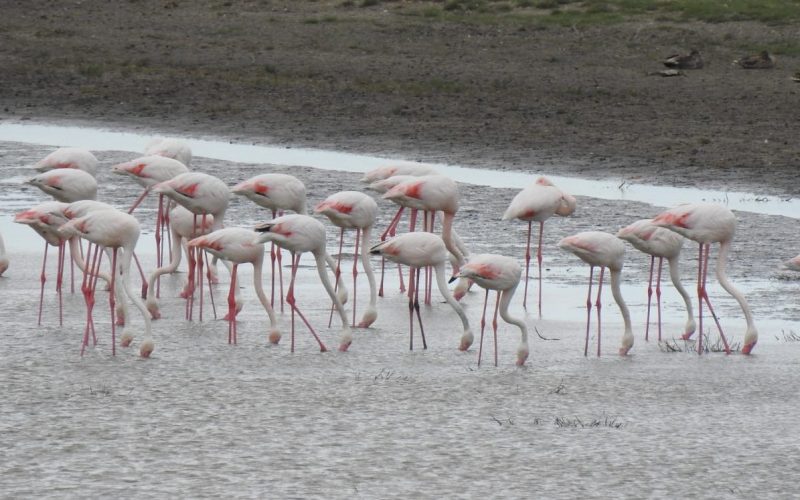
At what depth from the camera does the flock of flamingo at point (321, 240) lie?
7.87 meters

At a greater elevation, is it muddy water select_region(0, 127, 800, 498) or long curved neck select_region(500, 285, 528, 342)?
long curved neck select_region(500, 285, 528, 342)

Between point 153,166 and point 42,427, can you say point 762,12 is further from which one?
point 42,427

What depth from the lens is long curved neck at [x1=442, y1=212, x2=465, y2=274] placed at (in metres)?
9.54

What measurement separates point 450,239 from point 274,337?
2.01 m

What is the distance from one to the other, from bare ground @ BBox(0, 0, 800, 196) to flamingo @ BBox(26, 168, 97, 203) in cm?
754

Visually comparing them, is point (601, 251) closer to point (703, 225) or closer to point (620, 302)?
point (620, 302)

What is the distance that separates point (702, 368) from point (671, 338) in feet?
2.94

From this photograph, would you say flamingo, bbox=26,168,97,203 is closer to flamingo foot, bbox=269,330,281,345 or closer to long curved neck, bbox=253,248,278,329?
long curved neck, bbox=253,248,278,329

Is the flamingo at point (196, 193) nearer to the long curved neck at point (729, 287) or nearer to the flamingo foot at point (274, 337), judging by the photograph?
the flamingo foot at point (274, 337)

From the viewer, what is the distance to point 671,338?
8586 millimetres

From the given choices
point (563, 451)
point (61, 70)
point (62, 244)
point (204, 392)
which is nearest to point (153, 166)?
point (62, 244)

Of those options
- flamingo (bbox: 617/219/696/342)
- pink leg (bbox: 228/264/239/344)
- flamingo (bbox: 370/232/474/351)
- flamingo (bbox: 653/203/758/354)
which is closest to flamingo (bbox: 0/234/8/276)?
pink leg (bbox: 228/264/239/344)

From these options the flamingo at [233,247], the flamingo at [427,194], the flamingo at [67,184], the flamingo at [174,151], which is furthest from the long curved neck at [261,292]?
the flamingo at [174,151]

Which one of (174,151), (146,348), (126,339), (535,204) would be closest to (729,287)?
(535,204)
